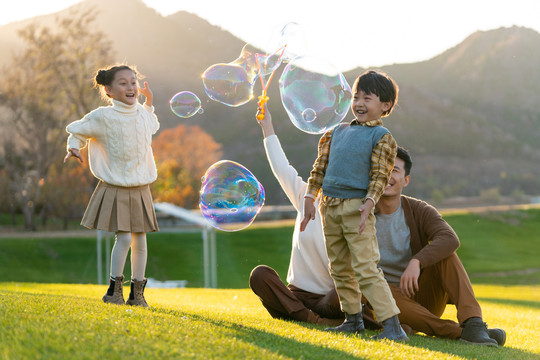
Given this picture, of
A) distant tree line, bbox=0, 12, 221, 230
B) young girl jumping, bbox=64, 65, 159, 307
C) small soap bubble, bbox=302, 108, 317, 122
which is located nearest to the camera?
young girl jumping, bbox=64, 65, 159, 307

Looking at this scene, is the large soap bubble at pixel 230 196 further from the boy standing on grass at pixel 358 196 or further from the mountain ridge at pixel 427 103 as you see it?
the mountain ridge at pixel 427 103

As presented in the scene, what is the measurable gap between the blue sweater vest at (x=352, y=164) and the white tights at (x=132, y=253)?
1563 mm

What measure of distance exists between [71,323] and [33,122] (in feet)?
117

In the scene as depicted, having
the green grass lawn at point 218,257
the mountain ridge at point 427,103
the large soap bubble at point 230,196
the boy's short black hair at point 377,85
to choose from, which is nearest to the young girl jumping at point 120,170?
the large soap bubble at point 230,196

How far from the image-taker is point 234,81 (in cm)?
611

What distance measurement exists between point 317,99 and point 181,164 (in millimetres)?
39125

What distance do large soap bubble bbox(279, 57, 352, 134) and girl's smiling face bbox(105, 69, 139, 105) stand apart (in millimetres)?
1386

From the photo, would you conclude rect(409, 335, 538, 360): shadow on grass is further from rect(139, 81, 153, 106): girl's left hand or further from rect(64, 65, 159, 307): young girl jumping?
rect(139, 81, 153, 106): girl's left hand

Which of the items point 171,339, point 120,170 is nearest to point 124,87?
point 120,170

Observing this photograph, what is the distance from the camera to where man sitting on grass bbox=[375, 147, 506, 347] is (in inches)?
167

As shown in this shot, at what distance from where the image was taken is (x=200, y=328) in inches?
145

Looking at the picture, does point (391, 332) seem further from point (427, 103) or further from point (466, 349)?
point (427, 103)

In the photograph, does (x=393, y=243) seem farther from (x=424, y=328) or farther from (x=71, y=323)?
(x=71, y=323)

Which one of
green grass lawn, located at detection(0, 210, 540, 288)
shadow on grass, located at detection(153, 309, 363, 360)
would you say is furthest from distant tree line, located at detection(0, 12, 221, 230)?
shadow on grass, located at detection(153, 309, 363, 360)
